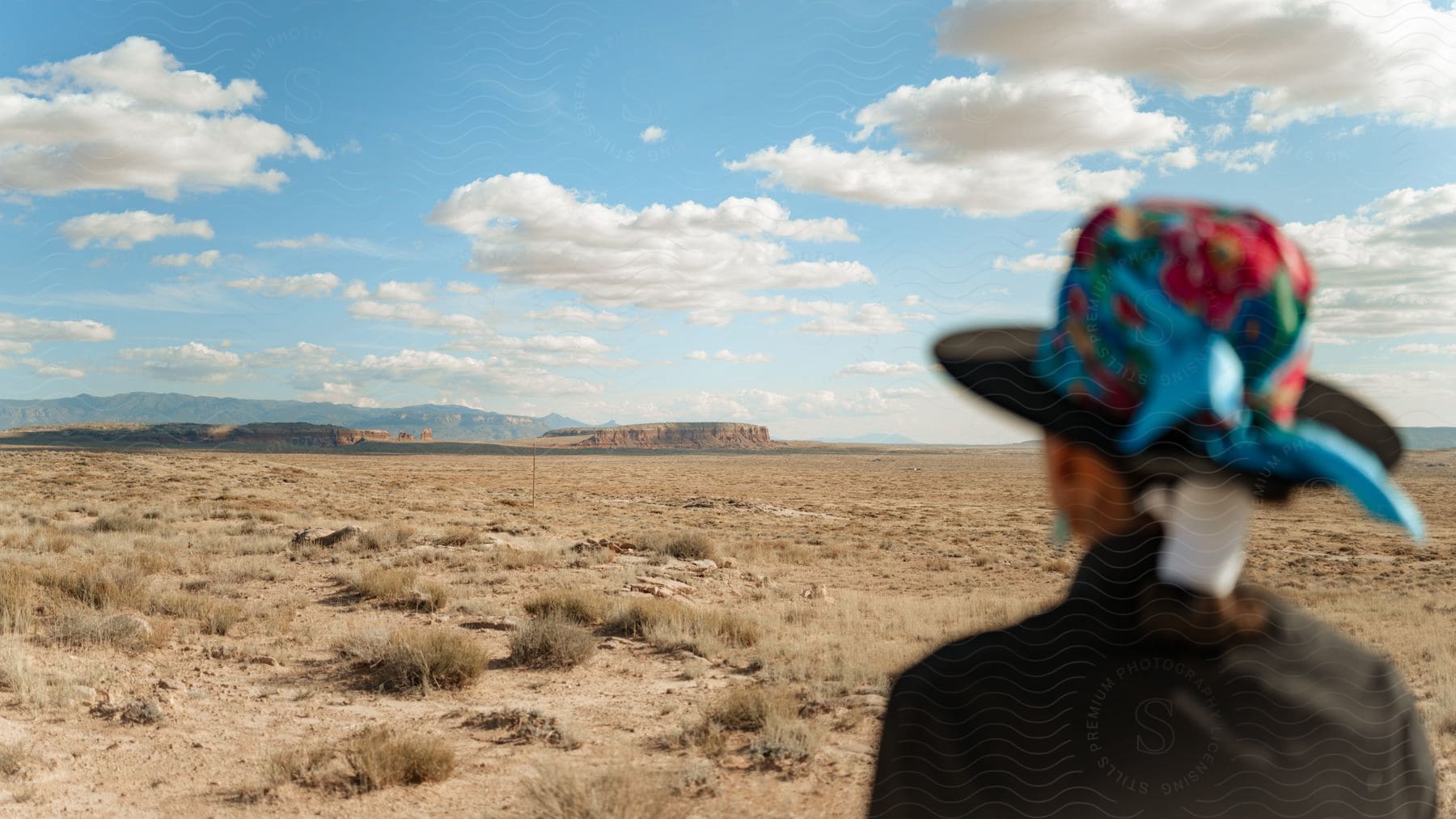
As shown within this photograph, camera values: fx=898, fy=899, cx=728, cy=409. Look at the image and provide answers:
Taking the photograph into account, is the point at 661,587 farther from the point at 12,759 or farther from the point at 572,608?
the point at 12,759

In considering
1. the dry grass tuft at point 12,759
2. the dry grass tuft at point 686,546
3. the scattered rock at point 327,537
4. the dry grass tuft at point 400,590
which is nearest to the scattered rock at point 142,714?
the dry grass tuft at point 12,759

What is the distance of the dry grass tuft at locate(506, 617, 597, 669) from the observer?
9.17 meters

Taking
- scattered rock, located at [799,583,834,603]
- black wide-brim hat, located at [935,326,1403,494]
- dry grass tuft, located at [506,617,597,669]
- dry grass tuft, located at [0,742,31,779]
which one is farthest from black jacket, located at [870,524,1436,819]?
scattered rock, located at [799,583,834,603]

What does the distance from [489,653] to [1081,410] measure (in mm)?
9496

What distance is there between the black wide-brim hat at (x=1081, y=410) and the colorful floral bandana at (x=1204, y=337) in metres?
0.02

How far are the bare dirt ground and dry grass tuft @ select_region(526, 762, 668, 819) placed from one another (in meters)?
0.02

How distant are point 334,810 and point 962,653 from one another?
5809mm

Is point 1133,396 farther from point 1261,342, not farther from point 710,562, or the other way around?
point 710,562

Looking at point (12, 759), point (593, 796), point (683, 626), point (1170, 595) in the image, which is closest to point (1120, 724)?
point (1170, 595)

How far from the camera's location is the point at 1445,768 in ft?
20.8

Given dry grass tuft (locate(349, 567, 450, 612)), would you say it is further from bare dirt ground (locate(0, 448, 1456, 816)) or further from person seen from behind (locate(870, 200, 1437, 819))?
person seen from behind (locate(870, 200, 1437, 819))

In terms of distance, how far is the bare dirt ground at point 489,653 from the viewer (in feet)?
19.6

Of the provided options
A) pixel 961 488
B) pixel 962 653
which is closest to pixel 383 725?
pixel 962 653

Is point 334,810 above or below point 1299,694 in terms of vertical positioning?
below
